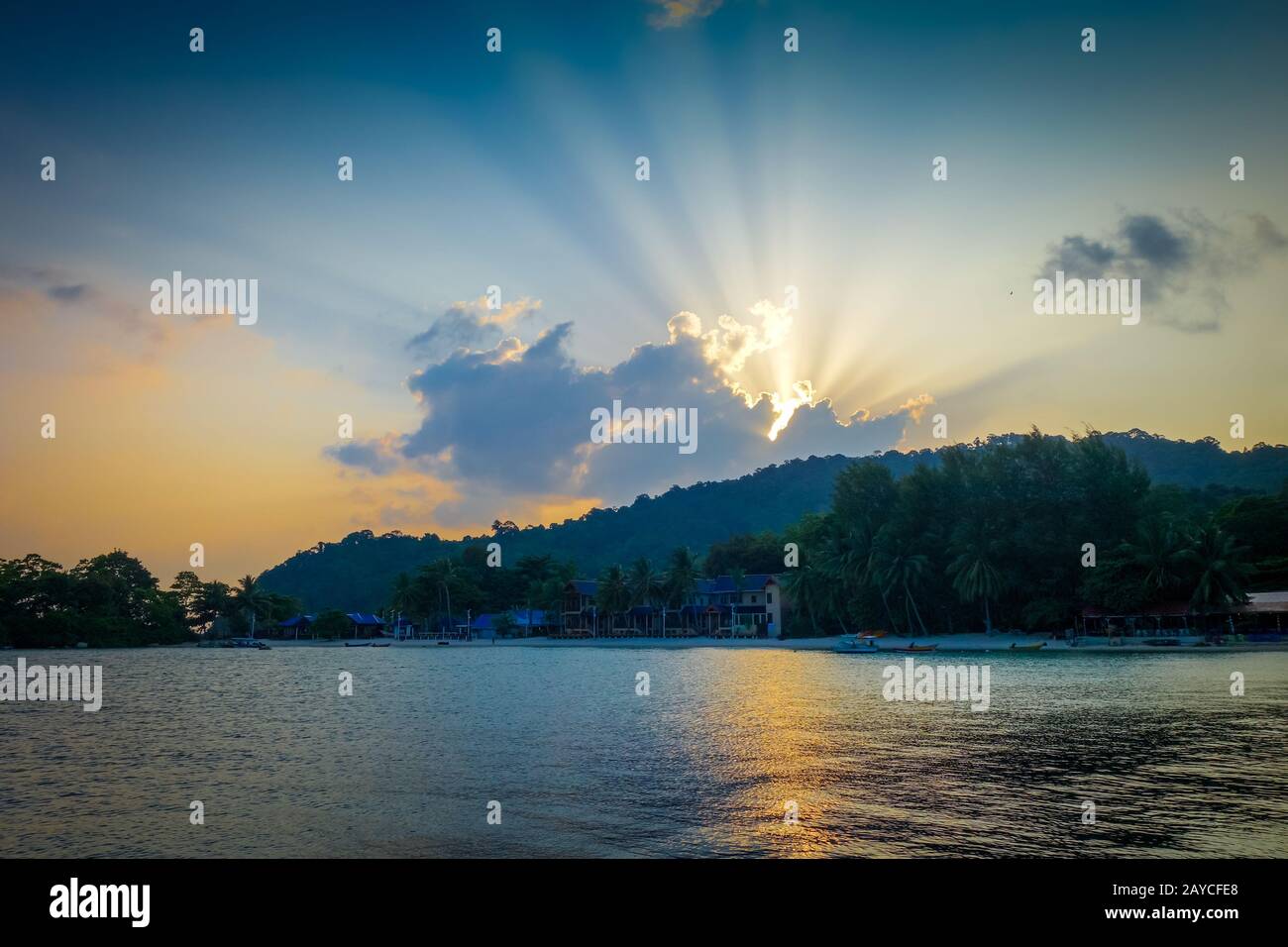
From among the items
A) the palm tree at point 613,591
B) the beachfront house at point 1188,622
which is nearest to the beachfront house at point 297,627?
the palm tree at point 613,591

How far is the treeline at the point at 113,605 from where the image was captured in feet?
395

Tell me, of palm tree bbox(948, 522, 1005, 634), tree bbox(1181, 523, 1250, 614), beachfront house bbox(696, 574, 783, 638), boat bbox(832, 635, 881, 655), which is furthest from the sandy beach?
beachfront house bbox(696, 574, 783, 638)

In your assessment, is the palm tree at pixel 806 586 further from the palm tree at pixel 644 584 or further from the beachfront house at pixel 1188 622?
the beachfront house at pixel 1188 622

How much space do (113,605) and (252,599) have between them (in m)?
23.8

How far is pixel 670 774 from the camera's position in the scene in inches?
856

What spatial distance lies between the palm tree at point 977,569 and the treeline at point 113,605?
119195 mm

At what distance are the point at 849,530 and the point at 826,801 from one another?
78.9m

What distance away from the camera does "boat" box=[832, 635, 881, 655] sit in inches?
3224

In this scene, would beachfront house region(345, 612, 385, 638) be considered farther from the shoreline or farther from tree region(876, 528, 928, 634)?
tree region(876, 528, 928, 634)

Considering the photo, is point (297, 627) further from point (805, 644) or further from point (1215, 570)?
point (1215, 570)

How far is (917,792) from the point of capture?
18.3 meters

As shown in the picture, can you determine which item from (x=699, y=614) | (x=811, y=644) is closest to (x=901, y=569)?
(x=811, y=644)

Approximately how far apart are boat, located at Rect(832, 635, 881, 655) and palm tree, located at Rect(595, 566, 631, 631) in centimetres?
4019
